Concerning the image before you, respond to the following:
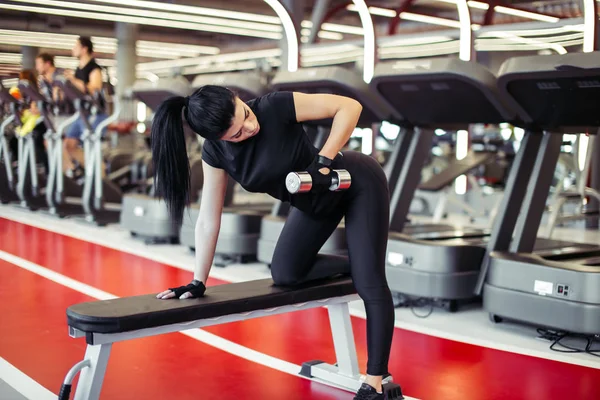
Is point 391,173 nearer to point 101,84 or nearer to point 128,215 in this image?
point 128,215

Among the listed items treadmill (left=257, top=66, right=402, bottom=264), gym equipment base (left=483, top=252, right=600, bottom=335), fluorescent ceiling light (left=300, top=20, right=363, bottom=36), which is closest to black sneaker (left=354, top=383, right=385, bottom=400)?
gym equipment base (left=483, top=252, right=600, bottom=335)

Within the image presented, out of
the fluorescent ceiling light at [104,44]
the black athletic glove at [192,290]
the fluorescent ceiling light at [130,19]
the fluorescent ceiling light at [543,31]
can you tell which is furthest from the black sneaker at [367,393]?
the fluorescent ceiling light at [104,44]

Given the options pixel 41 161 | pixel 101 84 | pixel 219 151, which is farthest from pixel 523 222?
pixel 41 161

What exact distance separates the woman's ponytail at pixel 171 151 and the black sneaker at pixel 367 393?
2.93ft

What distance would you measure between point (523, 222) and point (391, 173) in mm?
983

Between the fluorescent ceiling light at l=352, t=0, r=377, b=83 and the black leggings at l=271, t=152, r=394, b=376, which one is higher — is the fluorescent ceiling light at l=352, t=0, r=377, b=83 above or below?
above

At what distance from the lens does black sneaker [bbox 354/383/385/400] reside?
8.29 ft

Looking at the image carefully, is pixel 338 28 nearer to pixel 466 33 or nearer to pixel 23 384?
pixel 466 33

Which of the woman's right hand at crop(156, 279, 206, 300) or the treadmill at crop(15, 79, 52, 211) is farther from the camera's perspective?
the treadmill at crop(15, 79, 52, 211)

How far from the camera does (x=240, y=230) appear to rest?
538 cm

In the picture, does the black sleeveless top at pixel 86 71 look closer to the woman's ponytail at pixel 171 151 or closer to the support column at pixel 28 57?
the support column at pixel 28 57

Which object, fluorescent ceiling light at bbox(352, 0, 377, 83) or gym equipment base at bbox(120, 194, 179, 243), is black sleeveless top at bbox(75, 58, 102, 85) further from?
fluorescent ceiling light at bbox(352, 0, 377, 83)

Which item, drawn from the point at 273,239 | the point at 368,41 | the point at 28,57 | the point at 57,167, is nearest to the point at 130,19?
the point at 28,57

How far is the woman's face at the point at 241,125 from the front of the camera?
235 centimetres
